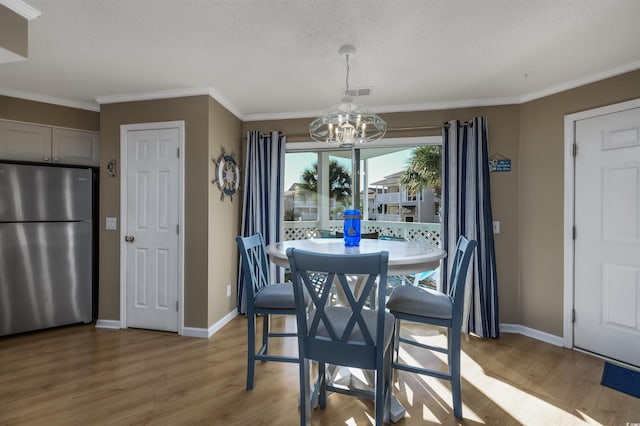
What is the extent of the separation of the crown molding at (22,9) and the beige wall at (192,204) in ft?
3.94

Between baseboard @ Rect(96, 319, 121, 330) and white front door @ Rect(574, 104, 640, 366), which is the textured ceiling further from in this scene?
baseboard @ Rect(96, 319, 121, 330)

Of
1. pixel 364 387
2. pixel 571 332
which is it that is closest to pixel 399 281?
pixel 571 332

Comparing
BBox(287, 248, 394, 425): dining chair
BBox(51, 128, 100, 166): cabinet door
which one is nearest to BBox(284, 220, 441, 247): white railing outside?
BBox(287, 248, 394, 425): dining chair

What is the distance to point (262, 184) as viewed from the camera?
3.48 meters

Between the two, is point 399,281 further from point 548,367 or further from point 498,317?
point 548,367

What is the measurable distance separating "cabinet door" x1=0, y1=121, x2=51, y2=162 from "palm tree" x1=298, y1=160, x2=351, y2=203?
265 centimetres

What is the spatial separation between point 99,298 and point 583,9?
4489 millimetres

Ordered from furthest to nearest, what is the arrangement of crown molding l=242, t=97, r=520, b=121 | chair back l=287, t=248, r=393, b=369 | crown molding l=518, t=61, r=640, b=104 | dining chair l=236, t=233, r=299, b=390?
1. crown molding l=242, t=97, r=520, b=121
2. crown molding l=518, t=61, r=640, b=104
3. dining chair l=236, t=233, r=299, b=390
4. chair back l=287, t=248, r=393, b=369

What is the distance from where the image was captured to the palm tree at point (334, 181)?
3.64 m

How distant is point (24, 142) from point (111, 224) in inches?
44.2

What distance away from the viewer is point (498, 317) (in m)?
2.94

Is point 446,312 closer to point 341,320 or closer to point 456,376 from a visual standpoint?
point 456,376

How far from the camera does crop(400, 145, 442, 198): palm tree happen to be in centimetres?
336

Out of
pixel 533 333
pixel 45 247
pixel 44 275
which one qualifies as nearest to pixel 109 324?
pixel 44 275
